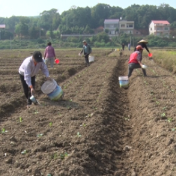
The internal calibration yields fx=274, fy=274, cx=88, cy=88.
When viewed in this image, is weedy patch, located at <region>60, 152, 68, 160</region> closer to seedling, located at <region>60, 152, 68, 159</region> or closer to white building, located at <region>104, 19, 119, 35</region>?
seedling, located at <region>60, 152, 68, 159</region>

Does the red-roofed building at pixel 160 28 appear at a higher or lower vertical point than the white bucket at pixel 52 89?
higher

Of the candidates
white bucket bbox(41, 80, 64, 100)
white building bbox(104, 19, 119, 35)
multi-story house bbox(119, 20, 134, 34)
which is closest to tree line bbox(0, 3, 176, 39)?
white building bbox(104, 19, 119, 35)

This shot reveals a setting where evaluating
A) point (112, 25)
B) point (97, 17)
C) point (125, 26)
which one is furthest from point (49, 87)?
point (97, 17)

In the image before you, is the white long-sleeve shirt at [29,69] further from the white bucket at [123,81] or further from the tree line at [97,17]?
the tree line at [97,17]

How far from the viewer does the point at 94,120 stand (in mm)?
6281

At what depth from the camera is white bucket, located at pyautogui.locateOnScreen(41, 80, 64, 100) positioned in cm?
797

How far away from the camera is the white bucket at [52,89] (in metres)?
7.97

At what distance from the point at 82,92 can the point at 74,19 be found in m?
114

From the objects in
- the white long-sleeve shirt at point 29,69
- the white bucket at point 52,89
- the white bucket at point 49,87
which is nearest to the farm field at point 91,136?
the white bucket at point 52,89

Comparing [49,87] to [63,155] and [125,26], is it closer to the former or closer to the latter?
[63,155]

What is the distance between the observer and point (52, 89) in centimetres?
796

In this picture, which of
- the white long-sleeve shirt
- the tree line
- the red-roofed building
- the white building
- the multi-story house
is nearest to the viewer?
the white long-sleeve shirt

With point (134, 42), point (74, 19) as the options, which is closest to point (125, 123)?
point (134, 42)

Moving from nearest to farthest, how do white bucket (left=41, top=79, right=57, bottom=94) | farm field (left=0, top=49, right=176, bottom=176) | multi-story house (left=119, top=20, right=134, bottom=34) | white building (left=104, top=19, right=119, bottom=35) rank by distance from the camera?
farm field (left=0, top=49, right=176, bottom=176), white bucket (left=41, top=79, right=57, bottom=94), multi-story house (left=119, top=20, right=134, bottom=34), white building (left=104, top=19, right=119, bottom=35)
